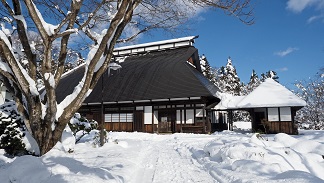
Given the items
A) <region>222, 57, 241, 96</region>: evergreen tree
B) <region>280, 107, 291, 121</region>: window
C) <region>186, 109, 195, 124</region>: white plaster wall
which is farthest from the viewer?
<region>222, 57, 241, 96</region>: evergreen tree

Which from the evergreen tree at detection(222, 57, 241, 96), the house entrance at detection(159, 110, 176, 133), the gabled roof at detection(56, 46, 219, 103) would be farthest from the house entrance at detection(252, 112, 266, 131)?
the evergreen tree at detection(222, 57, 241, 96)

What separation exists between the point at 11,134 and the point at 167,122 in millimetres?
15105

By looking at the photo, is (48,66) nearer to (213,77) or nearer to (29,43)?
(29,43)

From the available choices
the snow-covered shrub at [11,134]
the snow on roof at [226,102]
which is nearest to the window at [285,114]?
the snow on roof at [226,102]

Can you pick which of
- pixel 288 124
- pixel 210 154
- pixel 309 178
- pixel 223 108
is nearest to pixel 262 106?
pixel 288 124

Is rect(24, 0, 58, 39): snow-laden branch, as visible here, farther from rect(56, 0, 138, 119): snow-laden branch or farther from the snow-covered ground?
the snow-covered ground

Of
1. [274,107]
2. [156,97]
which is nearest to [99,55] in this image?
[156,97]

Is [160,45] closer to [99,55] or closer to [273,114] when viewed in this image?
[273,114]

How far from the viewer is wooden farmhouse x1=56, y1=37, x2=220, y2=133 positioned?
19.6 m

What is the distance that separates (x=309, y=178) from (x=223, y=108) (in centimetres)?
1886

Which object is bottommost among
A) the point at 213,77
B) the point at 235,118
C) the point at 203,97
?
the point at 235,118

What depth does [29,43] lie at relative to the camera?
6113 mm

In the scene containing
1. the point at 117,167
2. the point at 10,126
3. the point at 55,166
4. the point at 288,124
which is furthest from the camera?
the point at 288,124

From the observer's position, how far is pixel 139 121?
2136cm
